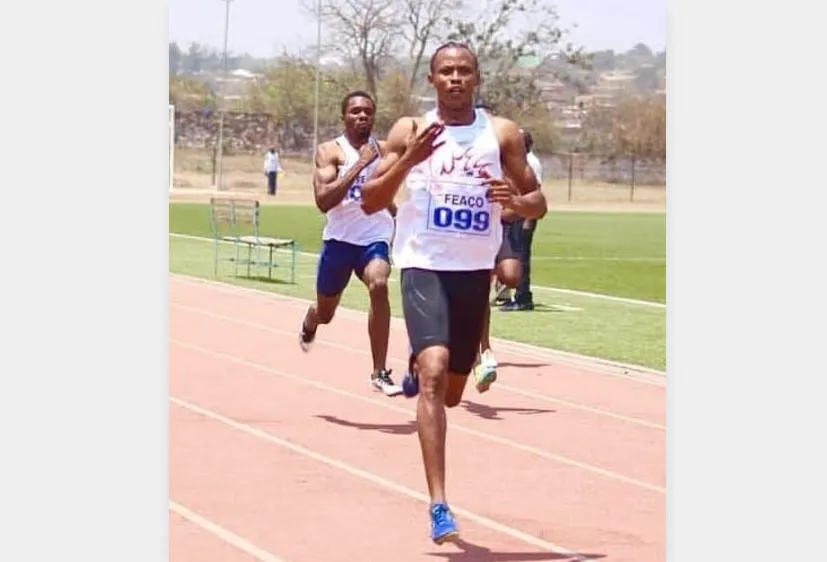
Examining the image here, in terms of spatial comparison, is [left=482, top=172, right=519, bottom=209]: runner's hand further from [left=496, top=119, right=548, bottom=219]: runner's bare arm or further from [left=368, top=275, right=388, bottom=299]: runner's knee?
[left=368, top=275, right=388, bottom=299]: runner's knee

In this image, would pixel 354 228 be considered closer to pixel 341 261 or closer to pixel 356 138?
pixel 341 261

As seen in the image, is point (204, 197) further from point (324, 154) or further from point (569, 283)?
point (324, 154)

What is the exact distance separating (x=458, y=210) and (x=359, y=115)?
10.8 feet

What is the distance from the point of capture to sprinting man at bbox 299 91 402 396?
10446 mm

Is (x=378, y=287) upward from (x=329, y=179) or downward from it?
downward

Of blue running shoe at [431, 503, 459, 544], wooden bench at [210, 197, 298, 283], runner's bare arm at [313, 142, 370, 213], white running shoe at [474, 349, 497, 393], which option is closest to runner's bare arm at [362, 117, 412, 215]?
blue running shoe at [431, 503, 459, 544]

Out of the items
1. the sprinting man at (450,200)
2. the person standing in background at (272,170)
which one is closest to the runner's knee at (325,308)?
the sprinting man at (450,200)

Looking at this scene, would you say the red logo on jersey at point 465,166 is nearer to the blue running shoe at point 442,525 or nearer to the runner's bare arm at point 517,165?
the runner's bare arm at point 517,165

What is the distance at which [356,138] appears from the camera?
1064 cm

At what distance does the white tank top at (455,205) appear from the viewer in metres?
7.32

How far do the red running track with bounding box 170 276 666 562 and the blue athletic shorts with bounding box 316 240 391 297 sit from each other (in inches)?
29.7

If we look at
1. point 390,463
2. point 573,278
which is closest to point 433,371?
point 390,463

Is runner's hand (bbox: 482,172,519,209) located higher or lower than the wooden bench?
higher

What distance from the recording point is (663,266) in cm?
2600
